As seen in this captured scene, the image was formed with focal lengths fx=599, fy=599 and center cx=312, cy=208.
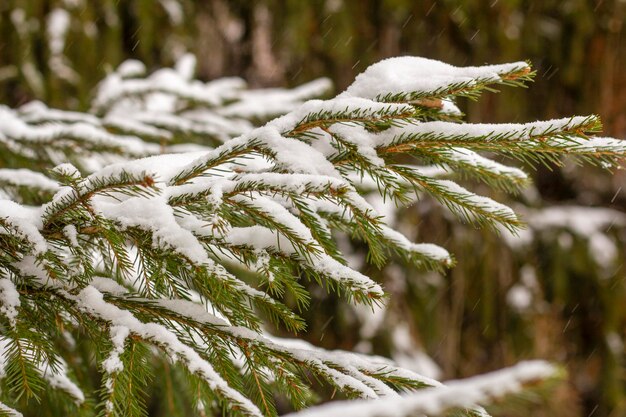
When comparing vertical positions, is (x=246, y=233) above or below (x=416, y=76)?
below

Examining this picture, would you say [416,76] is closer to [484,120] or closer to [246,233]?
[246,233]

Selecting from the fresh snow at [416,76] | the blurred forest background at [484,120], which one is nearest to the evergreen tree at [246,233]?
the fresh snow at [416,76]

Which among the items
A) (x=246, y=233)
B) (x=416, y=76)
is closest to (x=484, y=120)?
A: (x=416, y=76)

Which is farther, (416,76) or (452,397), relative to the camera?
(416,76)

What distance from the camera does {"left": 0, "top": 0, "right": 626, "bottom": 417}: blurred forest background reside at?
3.23 m

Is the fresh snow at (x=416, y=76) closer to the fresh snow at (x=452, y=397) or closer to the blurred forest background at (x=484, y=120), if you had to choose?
the fresh snow at (x=452, y=397)

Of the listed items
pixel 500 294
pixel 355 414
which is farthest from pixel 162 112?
pixel 500 294

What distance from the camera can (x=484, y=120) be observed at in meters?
3.57

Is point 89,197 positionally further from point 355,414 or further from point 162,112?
point 162,112

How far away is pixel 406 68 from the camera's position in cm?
93

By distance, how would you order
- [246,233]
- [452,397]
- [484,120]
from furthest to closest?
[484,120] < [246,233] < [452,397]

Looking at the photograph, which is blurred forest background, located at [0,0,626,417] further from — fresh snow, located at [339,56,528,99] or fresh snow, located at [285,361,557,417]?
fresh snow, located at [285,361,557,417]

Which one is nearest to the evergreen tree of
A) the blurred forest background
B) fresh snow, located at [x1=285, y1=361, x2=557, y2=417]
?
fresh snow, located at [x1=285, y1=361, x2=557, y2=417]

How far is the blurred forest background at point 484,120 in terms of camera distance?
10.6 feet
